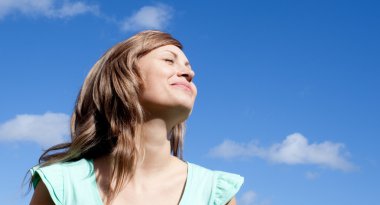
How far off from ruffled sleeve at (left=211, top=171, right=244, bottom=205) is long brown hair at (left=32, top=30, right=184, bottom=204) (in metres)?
0.42

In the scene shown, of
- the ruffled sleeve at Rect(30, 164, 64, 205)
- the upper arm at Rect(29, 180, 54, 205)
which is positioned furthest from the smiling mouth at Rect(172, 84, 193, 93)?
the upper arm at Rect(29, 180, 54, 205)

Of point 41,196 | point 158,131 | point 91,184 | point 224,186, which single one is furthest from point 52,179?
point 224,186

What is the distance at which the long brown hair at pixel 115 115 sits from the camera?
4.43m

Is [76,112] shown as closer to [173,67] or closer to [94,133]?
Answer: [94,133]

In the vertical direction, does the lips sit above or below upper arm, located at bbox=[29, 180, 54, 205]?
above

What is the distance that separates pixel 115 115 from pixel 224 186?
1.04 metres

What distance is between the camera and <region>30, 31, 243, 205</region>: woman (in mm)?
4355

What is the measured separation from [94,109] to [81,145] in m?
0.31

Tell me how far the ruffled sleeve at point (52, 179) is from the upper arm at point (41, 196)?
0.23ft

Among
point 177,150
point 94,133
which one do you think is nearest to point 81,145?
point 94,133

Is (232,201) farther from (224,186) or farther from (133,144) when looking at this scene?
(133,144)

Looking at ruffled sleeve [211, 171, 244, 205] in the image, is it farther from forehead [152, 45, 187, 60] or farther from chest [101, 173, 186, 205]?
forehead [152, 45, 187, 60]

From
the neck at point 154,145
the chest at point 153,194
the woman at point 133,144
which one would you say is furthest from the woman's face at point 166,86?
the chest at point 153,194

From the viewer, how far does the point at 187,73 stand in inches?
179
